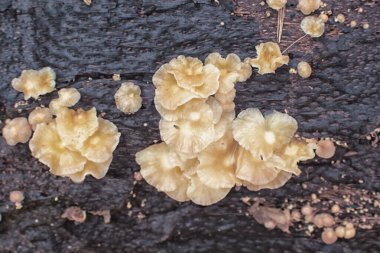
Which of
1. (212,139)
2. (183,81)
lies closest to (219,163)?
(212,139)

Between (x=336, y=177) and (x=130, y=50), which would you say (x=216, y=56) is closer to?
(x=130, y=50)

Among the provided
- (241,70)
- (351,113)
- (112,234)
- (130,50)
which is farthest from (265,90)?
(112,234)

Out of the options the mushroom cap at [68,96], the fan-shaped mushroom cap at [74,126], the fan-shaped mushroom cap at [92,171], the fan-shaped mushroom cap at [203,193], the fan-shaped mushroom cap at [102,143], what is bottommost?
the fan-shaped mushroom cap at [203,193]

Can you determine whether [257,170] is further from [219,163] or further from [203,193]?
[203,193]

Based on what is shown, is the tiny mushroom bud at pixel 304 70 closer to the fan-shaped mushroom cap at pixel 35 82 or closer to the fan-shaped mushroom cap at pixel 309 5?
the fan-shaped mushroom cap at pixel 309 5

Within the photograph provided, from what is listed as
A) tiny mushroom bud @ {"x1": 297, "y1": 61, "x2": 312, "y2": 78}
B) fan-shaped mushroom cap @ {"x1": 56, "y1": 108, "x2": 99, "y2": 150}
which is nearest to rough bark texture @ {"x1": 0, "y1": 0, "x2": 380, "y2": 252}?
tiny mushroom bud @ {"x1": 297, "y1": 61, "x2": 312, "y2": 78}

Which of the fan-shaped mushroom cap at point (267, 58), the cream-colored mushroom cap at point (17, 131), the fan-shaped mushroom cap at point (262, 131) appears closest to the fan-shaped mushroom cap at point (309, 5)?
the fan-shaped mushroom cap at point (267, 58)
